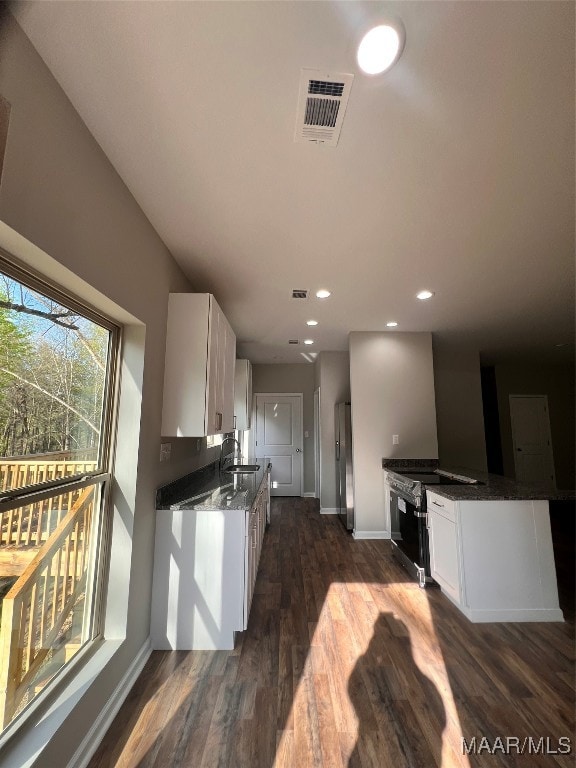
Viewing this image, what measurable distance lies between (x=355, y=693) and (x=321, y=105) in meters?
2.79

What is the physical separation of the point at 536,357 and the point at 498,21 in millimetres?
6247

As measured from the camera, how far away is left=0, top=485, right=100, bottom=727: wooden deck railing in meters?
1.20

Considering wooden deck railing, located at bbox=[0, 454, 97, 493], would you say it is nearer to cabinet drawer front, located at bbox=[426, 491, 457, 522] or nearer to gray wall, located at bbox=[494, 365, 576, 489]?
cabinet drawer front, located at bbox=[426, 491, 457, 522]

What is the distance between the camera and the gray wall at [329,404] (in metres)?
5.51

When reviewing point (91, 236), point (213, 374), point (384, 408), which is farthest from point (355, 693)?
point (384, 408)

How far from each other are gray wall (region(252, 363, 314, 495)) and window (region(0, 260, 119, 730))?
500 centimetres

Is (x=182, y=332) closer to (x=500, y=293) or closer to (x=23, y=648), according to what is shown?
(x=23, y=648)

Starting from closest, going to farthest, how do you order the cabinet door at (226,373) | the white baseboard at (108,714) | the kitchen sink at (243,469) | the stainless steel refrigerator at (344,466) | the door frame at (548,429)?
the white baseboard at (108,714) → the cabinet door at (226,373) → the kitchen sink at (243,469) → the stainless steel refrigerator at (344,466) → the door frame at (548,429)

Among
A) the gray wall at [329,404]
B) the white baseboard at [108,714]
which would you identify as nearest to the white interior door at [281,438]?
the gray wall at [329,404]

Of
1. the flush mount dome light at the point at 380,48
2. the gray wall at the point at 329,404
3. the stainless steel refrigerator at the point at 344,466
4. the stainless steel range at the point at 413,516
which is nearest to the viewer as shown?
the flush mount dome light at the point at 380,48

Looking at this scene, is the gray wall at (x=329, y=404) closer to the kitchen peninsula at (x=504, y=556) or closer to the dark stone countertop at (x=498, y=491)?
the dark stone countertop at (x=498, y=491)

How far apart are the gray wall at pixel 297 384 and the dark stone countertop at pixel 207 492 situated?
10.5ft

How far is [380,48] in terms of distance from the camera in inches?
43.0

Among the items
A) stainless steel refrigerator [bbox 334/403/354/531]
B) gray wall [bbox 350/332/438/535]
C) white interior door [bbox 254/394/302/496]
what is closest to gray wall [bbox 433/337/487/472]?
gray wall [bbox 350/332/438/535]
